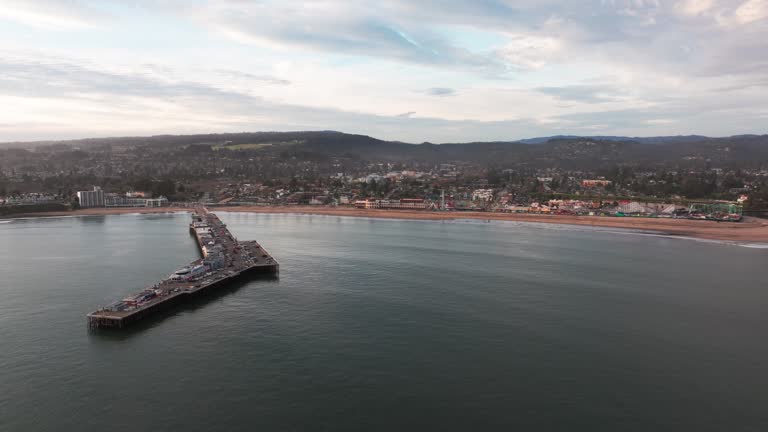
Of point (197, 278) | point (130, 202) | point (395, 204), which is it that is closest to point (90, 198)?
point (130, 202)

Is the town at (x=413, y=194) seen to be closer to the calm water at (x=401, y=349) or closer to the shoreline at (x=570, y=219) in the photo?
the shoreline at (x=570, y=219)

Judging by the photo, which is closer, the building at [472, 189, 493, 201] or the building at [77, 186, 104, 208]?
the building at [77, 186, 104, 208]

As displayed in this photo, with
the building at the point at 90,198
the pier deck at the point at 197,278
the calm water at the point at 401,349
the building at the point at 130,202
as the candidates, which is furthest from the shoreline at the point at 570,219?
the pier deck at the point at 197,278

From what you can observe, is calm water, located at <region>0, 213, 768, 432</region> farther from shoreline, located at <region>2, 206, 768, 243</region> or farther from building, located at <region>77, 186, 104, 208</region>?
building, located at <region>77, 186, 104, 208</region>

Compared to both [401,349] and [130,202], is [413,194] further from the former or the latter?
[401,349]

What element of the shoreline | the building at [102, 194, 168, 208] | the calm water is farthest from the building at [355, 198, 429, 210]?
the calm water

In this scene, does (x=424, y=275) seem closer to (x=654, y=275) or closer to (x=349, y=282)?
(x=349, y=282)

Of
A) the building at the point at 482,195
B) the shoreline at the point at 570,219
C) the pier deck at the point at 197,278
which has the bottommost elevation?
the shoreline at the point at 570,219
